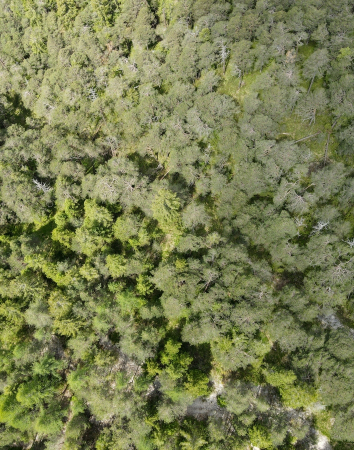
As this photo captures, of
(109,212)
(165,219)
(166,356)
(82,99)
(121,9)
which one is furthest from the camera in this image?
(121,9)

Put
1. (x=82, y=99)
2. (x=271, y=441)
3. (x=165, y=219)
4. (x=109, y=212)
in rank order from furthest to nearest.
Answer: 1. (x=82, y=99)
2. (x=109, y=212)
3. (x=165, y=219)
4. (x=271, y=441)

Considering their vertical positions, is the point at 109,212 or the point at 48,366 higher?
the point at 109,212

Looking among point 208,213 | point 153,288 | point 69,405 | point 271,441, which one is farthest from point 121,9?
point 271,441

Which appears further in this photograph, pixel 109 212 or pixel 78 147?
pixel 78 147

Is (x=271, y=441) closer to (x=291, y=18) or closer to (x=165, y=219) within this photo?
(x=165, y=219)

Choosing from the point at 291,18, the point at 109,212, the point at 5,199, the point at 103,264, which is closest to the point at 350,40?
the point at 291,18

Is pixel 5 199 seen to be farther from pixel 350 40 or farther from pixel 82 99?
pixel 350 40

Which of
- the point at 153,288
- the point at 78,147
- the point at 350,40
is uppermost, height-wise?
the point at 350,40
